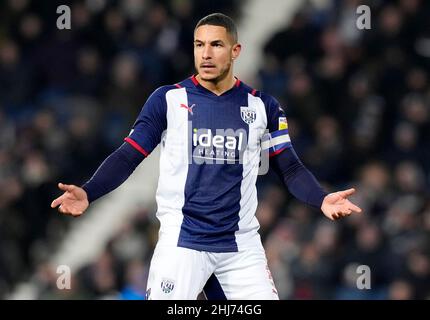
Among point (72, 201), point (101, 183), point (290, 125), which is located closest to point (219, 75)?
point (101, 183)

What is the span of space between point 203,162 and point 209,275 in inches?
25.9

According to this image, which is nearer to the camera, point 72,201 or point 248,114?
point 72,201

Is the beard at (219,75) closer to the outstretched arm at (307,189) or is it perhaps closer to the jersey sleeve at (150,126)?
the jersey sleeve at (150,126)

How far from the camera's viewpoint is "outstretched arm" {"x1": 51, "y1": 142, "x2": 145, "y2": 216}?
19.6 ft

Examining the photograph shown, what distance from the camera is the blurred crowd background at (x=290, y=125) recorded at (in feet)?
35.7

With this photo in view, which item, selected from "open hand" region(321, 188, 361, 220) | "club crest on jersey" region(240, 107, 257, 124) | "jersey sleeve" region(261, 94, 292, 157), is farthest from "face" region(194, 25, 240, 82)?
"open hand" region(321, 188, 361, 220)

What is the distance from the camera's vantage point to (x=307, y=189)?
6.38 m

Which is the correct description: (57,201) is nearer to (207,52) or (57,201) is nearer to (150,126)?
(150,126)

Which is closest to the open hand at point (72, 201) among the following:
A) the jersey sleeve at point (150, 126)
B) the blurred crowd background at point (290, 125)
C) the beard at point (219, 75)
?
the jersey sleeve at point (150, 126)

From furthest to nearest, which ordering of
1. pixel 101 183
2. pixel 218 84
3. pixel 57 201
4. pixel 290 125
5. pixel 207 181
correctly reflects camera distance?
pixel 290 125, pixel 218 84, pixel 207 181, pixel 101 183, pixel 57 201

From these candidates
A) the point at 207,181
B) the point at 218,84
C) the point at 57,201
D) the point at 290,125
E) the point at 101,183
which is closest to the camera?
the point at 57,201

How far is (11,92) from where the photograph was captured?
12.8 m

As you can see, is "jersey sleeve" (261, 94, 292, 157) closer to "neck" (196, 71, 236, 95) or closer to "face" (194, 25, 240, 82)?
"neck" (196, 71, 236, 95)

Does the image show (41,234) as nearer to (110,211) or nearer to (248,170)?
(110,211)
